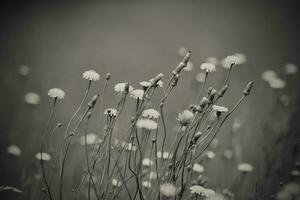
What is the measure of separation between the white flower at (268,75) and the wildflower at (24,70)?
3.83 feet

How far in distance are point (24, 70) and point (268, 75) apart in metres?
1.19

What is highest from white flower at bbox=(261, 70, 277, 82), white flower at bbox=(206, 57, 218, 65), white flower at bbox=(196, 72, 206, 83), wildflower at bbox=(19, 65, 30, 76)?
white flower at bbox=(206, 57, 218, 65)

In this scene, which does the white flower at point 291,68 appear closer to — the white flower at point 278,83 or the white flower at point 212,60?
the white flower at point 278,83

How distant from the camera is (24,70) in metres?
2.01

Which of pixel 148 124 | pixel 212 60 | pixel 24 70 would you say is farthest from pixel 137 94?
pixel 24 70

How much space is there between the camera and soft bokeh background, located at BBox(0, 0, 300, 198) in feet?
5.89

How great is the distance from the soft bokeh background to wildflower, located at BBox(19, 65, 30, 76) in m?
0.02

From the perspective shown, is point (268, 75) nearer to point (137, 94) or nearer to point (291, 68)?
point (291, 68)

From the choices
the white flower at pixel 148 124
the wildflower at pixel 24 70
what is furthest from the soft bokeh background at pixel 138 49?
the white flower at pixel 148 124

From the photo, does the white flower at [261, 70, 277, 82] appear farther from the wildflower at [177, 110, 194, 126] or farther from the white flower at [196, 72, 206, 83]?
the wildflower at [177, 110, 194, 126]

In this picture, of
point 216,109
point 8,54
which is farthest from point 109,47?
point 216,109

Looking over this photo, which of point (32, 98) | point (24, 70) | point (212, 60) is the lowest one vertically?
point (32, 98)

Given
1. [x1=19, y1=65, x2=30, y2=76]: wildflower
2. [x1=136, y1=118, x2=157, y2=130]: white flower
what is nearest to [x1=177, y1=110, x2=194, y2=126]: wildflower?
[x1=136, y1=118, x2=157, y2=130]: white flower

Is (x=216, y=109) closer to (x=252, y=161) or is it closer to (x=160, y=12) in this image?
(x=252, y=161)
